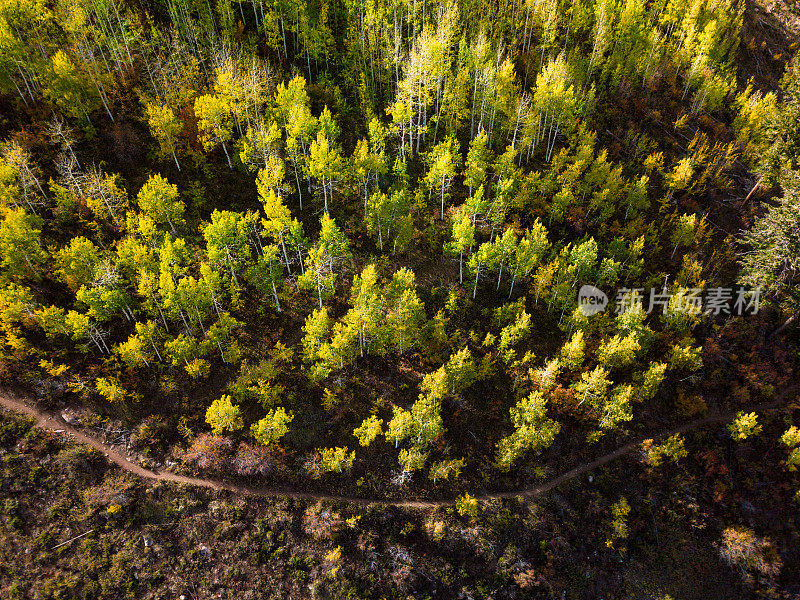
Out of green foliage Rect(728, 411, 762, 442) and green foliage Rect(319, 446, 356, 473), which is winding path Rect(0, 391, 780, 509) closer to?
green foliage Rect(319, 446, 356, 473)

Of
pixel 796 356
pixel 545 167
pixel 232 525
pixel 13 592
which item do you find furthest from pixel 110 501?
pixel 796 356

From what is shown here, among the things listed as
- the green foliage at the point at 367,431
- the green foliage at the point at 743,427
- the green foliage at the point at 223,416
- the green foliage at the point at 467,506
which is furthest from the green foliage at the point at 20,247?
the green foliage at the point at 743,427

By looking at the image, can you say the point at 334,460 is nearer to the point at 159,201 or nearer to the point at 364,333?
the point at 364,333

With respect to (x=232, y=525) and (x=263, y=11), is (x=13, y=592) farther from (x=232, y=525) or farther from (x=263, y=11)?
(x=263, y=11)

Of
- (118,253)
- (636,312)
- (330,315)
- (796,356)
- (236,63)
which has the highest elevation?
(236,63)

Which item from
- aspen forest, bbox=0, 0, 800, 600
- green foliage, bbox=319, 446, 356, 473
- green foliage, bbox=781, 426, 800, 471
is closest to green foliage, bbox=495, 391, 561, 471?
aspen forest, bbox=0, 0, 800, 600

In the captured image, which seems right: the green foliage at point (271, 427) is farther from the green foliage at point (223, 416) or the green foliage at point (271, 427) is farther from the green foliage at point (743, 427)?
the green foliage at point (743, 427)

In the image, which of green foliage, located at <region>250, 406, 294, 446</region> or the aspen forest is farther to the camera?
green foliage, located at <region>250, 406, 294, 446</region>

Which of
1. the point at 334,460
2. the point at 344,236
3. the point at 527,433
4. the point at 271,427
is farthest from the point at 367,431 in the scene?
the point at 344,236

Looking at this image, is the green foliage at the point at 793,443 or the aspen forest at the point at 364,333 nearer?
the aspen forest at the point at 364,333
